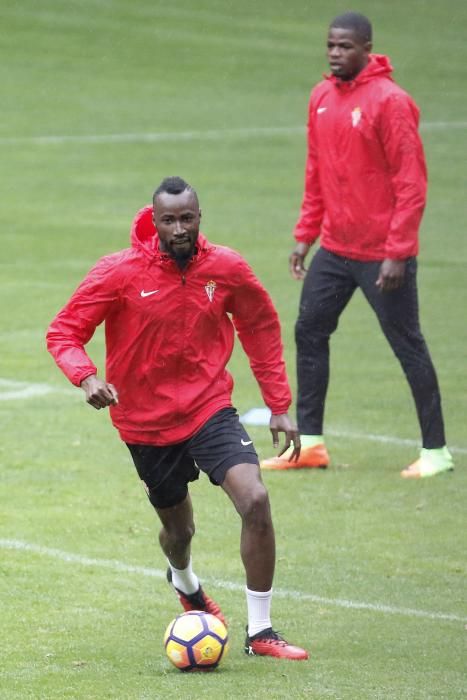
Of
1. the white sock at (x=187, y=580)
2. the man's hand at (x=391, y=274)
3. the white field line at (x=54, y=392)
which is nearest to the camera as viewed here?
the white sock at (x=187, y=580)

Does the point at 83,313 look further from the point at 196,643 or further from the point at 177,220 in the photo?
the point at 196,643

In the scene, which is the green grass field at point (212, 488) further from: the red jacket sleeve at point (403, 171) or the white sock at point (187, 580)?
the red jacket sleeve at point (403, 171)

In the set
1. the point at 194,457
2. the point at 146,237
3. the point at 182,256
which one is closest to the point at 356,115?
the point at 146,237

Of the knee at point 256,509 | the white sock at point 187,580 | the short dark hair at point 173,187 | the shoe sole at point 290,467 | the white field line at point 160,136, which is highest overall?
the short dark hair at point 173,187

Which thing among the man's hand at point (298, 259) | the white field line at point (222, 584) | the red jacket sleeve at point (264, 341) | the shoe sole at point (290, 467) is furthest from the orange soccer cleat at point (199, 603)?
the man's hand at point (298, 259)

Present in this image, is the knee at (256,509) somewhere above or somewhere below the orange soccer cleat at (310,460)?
above

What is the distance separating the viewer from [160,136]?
3033 cm

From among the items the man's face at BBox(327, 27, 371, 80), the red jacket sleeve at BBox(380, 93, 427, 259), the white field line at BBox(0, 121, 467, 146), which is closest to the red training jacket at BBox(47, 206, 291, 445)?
the red jacket sleeve at BBox(380, 93, 427, 259)

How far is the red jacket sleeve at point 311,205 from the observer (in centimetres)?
1141

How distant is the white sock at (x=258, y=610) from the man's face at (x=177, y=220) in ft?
5.05

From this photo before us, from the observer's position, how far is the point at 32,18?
40625 mm

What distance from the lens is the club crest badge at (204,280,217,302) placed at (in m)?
7.64

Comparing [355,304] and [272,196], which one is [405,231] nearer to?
[355,304]

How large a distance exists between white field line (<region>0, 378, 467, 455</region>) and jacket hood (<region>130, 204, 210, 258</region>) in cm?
477
